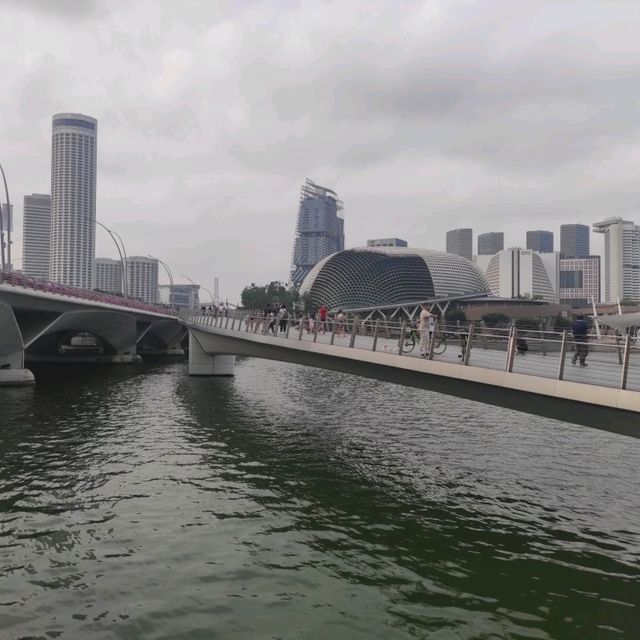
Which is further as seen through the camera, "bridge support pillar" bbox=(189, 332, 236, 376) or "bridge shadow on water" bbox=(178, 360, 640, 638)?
"bridge support pillar" bbox=(189, 332, 236, 376)

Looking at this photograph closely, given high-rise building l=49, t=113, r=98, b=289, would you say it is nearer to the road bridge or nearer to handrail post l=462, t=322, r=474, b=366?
the road bridge

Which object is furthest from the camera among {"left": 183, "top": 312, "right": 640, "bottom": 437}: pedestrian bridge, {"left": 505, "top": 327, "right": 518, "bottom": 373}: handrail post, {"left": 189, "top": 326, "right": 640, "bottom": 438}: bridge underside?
{"left": 505, "top": 327, "right": 518, "bottom": 373}: handrail post

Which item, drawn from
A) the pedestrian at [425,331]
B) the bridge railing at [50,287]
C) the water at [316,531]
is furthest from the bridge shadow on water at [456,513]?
the bridge railing at [50,287]

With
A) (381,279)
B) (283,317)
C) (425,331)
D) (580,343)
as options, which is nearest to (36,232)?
(381,279)

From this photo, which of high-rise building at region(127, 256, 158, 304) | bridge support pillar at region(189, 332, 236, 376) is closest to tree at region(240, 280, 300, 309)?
high-rise building at region(127, 256, 158, 304)

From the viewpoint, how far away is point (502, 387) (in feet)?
40.9

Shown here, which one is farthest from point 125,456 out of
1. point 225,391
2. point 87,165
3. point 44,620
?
point 87,165

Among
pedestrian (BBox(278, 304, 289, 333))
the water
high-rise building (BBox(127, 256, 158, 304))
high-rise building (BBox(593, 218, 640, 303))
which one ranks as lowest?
the water

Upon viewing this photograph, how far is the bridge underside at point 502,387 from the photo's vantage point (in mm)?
10211

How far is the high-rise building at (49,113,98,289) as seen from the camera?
108 m

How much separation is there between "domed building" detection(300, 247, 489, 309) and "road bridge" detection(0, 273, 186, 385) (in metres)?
93.0

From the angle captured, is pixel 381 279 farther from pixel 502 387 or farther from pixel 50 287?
pixel 502 387

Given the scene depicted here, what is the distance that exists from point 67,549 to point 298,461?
8030 millimetres

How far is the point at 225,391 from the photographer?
113ft
